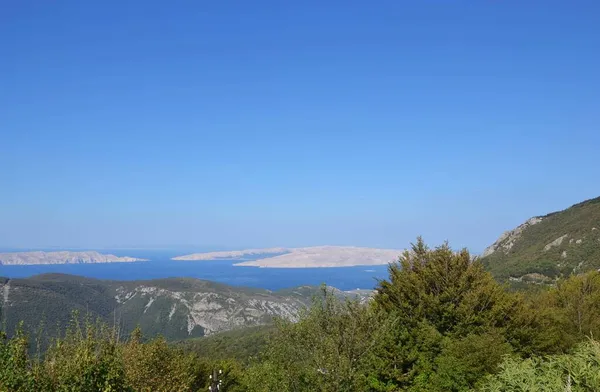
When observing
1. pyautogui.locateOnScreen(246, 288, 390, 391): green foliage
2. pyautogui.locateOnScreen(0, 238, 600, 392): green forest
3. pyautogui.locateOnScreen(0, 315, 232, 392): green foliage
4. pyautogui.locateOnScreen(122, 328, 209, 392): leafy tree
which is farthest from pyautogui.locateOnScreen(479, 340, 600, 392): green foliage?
pyautogui.locateOnScreen(122, 328, 209, 392): leafy tree

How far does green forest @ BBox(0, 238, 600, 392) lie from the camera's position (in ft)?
40.7

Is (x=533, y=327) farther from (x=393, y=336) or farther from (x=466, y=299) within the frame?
(x=393, y=336)

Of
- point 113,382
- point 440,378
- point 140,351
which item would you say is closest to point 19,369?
point 113,382

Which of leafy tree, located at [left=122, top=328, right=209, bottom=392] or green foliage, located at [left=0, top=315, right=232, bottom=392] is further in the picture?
leafy tree, located at [left=122, top=328, right=209, bottom=392]

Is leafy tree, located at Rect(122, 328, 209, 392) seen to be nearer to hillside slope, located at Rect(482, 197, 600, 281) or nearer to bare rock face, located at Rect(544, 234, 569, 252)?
hillside slope, located at Rect(482, 197, 600, 281)

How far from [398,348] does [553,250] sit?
139462mm

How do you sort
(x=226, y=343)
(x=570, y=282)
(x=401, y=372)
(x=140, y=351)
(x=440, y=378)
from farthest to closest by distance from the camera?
(x=226, y=343), (x=570, y=282), (x=401, y=372), (x=440, y=378), (x=140, y=351)

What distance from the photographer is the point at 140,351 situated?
63.8 feet

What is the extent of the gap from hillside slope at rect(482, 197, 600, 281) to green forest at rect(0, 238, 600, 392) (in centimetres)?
7532

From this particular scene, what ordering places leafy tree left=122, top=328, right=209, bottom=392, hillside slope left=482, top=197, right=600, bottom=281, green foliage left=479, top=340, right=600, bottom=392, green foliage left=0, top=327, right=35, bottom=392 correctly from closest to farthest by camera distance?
green foliage left=0, top=327, right=35, bottom=392, green foliage left=479, top=340, right=600, bottom=392, leafy tree left=122, top=328, right=209, bottom=392, hillside slope left=482, top=197, right=600, bottom=281

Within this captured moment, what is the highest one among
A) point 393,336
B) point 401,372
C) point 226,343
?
point 393,336

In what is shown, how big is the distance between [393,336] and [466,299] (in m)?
7.25

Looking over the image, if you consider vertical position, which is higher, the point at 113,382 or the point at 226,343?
A: the point at 113,382

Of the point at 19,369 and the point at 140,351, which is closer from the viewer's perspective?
the point at 19,369
